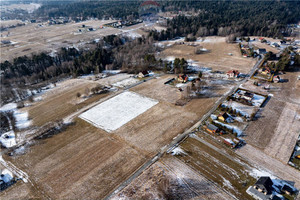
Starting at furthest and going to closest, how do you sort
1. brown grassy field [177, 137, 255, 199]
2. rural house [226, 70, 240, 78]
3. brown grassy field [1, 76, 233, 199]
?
rural house [226, 70, 240, 78]
brown grassy field [1, 76, 233, 199]
brown grassy field [177, 137, 255, 199]

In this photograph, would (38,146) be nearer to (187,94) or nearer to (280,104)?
(187,94)

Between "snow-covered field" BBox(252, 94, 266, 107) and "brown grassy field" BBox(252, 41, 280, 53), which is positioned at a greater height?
"brown grassy field" BBox(252, 41, 280, 53)

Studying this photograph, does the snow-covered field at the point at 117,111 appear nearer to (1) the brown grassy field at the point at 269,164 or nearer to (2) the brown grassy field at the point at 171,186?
(2) the brown grassy field at the point at 171,186

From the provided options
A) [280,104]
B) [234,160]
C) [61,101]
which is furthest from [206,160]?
[61,101]

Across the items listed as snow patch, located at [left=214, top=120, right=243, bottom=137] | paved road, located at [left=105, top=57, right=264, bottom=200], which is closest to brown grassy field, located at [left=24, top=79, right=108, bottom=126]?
paved road, located at [left=105, top=57, right=264, bottom=200]

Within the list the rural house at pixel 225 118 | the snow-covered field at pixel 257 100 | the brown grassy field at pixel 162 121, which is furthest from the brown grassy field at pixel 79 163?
the snow-covered field at pixel 257 100

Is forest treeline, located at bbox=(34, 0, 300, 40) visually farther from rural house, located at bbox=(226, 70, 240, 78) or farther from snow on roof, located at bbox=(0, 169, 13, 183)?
snow on roof, located at bbox=(0, 169, 13, 183)
